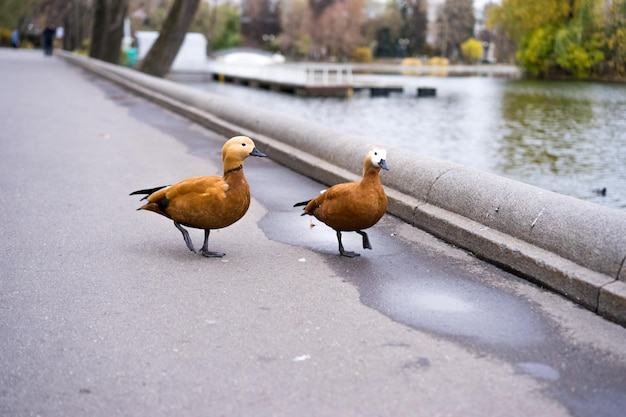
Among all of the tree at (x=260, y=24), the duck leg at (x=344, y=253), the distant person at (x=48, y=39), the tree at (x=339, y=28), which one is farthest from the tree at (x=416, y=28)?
the duck leg at (x=344, y=253)

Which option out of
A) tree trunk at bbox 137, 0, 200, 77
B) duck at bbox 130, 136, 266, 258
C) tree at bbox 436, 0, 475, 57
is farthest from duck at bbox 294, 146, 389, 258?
tree at bbox 436, 0, 475, 57

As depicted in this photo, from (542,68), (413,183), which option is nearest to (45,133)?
(413,183)

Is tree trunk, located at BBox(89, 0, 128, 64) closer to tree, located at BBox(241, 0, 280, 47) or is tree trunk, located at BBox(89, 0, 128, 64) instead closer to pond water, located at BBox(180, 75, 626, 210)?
pond water, located at BBox(180, 75, 626, 210)

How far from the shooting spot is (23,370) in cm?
435

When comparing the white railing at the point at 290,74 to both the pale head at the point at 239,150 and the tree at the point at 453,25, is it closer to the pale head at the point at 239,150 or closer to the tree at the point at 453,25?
the pale head at the point at 239,150

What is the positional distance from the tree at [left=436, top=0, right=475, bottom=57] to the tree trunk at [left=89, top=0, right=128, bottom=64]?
8315 centimetres

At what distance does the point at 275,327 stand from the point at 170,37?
103 feet

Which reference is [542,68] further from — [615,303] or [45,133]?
[615,303]

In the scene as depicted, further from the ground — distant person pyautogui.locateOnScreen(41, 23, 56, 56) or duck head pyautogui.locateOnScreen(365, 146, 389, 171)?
distant person pyautogui.locateOnScreen(41, 23, 56, 56)

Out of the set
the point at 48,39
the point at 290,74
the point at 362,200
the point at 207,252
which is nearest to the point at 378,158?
the point at 362,200

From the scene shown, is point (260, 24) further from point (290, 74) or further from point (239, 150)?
point (239, 150)

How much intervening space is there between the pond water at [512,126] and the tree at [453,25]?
225 feet

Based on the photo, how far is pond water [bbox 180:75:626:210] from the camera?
2175 centimetres

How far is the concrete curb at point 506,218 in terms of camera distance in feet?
17.8
